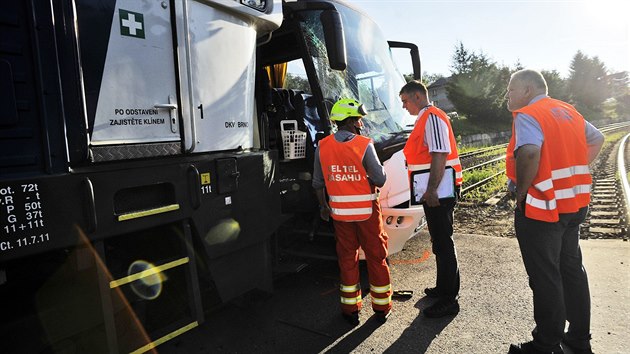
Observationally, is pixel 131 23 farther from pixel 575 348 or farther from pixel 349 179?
pixel 575 348

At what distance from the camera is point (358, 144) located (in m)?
3.38

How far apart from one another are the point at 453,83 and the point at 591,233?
30323 mm

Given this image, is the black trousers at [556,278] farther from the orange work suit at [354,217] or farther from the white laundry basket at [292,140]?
the white laundry basket at [292,140]

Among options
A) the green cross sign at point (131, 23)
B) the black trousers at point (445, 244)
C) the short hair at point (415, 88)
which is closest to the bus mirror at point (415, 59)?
the short hair at point (415, 88)

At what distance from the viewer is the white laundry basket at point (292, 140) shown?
3891 millimetres

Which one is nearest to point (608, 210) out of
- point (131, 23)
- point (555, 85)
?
point (131, 23)

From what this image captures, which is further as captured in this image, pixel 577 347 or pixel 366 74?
pixel 366 74

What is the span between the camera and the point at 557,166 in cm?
268

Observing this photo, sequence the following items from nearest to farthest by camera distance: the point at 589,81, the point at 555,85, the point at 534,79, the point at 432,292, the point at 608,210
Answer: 1. the point at 534,79
2. the point at 432,292
3. the point at 608,210
4. the point at 555,85
5. the point at 589,81

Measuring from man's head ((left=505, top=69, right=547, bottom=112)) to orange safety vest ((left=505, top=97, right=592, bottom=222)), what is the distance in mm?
136

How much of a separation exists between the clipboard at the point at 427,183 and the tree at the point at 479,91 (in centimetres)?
3233

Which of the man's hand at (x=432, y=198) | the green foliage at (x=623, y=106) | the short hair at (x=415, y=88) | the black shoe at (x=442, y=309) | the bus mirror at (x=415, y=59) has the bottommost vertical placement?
the black shoe at (x=442, y=309)

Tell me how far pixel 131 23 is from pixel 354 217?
7.05 ft

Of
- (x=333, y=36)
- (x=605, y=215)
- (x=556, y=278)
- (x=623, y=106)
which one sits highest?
(x=623, y=106)
